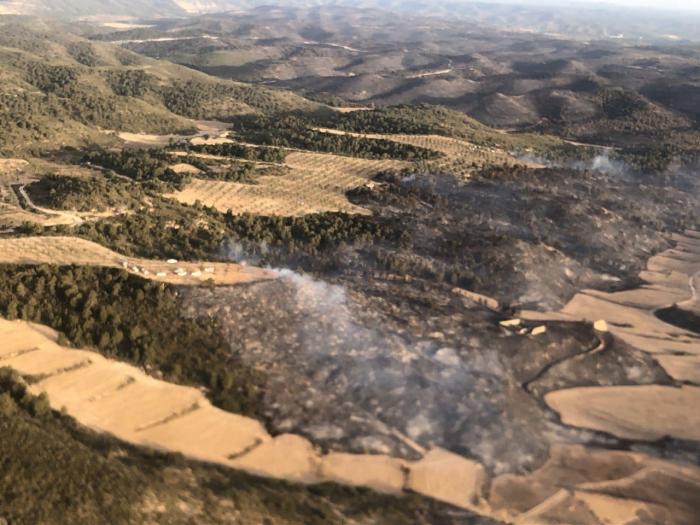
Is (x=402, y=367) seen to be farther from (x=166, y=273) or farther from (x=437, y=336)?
(x=166, y=273)

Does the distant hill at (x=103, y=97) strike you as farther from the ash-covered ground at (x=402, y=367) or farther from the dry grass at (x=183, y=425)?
the dry grass at (x=183, y=425)

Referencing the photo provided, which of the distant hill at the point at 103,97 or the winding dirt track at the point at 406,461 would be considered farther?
the distant hill at the point at 103,97

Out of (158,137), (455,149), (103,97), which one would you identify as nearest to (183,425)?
(455,149)

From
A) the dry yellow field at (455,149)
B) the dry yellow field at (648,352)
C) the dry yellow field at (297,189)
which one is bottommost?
the dry yellow field at (648,352)

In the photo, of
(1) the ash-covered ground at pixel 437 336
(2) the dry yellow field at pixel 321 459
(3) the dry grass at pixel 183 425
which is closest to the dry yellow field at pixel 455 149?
(1) the ash-covered ground at pixel 437 336

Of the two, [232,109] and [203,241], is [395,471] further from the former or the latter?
[232,109]

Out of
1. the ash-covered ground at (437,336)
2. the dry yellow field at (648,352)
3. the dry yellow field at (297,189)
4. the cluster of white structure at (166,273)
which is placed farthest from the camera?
the dry yellow field at (297,189)

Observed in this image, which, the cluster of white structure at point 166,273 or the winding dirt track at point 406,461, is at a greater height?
the cluster of white structure at point 166,273
